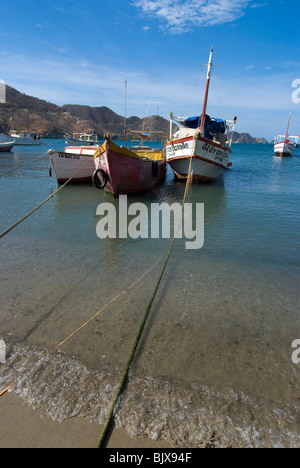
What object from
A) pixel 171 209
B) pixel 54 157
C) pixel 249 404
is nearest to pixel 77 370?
pixel 249 404

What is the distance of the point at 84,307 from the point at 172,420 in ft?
7.45

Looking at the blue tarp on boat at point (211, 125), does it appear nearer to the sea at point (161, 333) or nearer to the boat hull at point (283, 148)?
the sea at point (161, 333)

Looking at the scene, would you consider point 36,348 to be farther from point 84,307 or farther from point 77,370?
point 84,307

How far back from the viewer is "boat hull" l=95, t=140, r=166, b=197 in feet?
37.8

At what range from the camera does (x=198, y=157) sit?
16516 millimetres

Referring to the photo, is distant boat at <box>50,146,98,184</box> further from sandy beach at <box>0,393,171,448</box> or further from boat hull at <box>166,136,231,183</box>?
sandy beach at <box>0,393,171,448</box>

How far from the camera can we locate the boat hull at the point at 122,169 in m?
11.5

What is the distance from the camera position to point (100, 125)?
185 meters

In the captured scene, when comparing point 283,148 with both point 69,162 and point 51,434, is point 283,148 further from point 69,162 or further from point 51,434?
point 51,434

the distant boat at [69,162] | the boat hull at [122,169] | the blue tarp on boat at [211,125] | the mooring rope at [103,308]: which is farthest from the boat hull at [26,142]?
the mooring rope at [103,308]

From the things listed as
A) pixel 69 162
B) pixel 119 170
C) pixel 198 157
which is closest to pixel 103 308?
pixel 119 170

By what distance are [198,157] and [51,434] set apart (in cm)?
1628

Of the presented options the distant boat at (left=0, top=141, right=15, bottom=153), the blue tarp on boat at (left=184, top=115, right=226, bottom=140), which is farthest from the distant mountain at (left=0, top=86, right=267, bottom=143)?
the blue tarp on boat at (left=184, top=115, right=226, bottom=140)

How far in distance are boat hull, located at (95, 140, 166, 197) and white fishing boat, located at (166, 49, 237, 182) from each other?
3.59 meters
